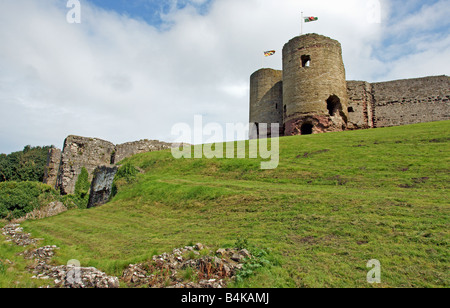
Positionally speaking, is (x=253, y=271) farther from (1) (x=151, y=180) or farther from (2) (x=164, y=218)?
(1) (x=151, y=180)

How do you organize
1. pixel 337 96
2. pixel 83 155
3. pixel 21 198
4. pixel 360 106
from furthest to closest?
1. pixel 360 106
2. pixel 337 96
3. pixel 83 155
4. pixel 21 198

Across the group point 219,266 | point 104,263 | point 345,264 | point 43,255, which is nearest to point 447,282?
point 345,264

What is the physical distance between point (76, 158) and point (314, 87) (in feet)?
70.2

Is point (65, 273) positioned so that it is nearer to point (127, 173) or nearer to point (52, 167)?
point (127, 173)

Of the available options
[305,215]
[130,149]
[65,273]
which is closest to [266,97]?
[130,149]

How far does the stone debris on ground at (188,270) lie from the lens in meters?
5.74

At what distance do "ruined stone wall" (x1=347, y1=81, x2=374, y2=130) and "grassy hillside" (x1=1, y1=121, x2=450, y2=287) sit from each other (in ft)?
41.6

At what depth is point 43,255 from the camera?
8039mm

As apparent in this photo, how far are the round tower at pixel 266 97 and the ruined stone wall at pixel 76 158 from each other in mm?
18624

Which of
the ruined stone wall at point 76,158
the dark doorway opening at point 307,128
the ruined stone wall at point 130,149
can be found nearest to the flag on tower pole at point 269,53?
the dark doorway opening at point 307,128

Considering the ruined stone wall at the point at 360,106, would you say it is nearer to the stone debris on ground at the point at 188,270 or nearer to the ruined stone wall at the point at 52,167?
the ruined stone wall at the point at 52,167

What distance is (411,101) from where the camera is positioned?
30.7m
